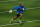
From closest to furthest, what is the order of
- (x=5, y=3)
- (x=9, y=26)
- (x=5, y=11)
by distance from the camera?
(x=9, y=26)
(x=5, y=11)
(x=5, y=3)

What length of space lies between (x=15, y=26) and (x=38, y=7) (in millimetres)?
4359

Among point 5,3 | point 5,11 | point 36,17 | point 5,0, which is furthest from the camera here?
point 5,0

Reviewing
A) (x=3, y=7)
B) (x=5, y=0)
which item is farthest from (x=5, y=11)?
(x=5, y=0)

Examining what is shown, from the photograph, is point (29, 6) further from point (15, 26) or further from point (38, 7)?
point (15, 26)

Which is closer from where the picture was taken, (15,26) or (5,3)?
(15,26)

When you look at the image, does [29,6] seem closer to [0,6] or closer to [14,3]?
[14,3]

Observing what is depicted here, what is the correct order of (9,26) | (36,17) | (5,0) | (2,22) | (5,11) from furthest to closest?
(5,0), (5,11), (36,17), (2,22), (9,26)

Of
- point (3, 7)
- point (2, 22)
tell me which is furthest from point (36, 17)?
point (3, 7)

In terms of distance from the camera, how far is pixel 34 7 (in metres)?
10.9

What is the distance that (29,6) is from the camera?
36.4 feet

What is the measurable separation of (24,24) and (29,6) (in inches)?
156

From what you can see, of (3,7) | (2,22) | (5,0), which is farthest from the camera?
(5,0)

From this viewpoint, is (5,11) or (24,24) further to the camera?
(5,11)

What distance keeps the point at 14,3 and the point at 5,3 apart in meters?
0.75
